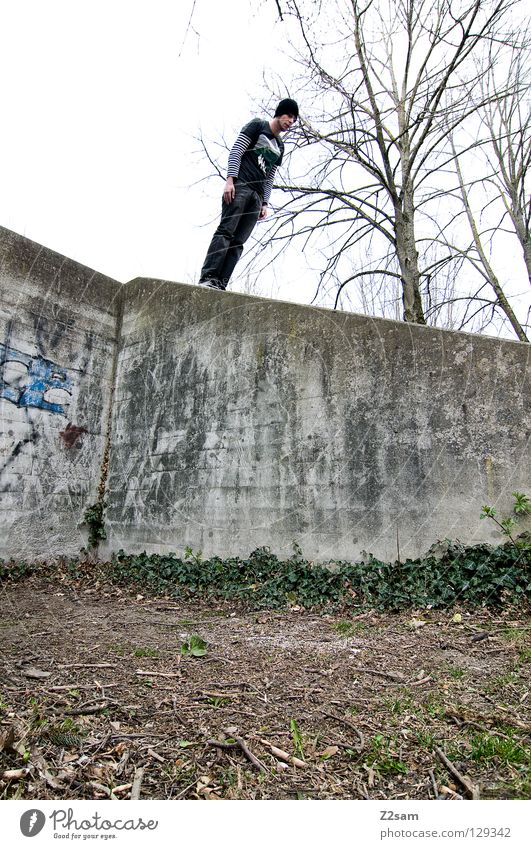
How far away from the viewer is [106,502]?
6.52m

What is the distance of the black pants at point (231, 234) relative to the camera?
635cm

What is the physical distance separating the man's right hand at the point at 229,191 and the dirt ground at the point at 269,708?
488cm

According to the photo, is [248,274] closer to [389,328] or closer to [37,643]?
[389,328]

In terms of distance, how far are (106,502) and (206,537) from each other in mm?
1682

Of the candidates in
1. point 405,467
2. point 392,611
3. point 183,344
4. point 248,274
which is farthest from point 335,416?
point 248,274

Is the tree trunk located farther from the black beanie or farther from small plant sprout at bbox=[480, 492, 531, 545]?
small plant sprout at bbox=[480, 492, 531, 545]

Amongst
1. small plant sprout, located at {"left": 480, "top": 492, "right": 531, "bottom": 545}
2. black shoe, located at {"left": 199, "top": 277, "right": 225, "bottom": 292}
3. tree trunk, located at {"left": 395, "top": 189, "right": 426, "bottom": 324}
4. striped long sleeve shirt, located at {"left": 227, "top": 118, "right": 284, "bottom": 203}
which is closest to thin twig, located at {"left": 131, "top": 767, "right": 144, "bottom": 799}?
small plant sprout, located at {"left": 480, "top": 492, "right": 531, "bottom": 545}

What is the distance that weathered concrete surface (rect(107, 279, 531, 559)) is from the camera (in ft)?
15.0

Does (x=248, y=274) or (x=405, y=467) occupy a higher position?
(x=248, y=274)

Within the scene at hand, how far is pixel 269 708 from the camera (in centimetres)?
245

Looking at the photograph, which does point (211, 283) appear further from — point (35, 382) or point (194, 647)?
point (194, 647)

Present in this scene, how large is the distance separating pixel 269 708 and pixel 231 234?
5.43 metres

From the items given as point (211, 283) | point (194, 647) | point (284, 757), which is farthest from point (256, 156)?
point (284, 757)

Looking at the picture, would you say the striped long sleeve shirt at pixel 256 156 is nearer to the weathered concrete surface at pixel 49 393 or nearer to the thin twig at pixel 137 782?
the weathered concrete surface at pixel 49 393
